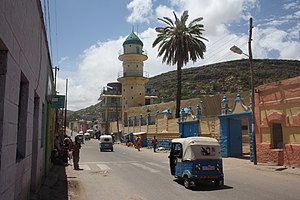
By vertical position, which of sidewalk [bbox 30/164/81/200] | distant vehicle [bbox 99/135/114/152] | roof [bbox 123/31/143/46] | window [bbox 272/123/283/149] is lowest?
sidewalk [bbox 30/164/81/200]

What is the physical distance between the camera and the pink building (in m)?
18.0

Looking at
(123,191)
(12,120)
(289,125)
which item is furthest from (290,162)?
(12,120)

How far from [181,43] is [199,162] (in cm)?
2575

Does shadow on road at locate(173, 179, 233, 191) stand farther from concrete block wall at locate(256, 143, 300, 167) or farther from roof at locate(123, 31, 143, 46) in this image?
roof at locate(123, 31, 143, 46)

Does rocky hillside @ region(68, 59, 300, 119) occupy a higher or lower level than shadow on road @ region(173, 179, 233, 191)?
higher

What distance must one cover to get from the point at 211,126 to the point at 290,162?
11.5m

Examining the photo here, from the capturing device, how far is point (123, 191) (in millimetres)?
11641

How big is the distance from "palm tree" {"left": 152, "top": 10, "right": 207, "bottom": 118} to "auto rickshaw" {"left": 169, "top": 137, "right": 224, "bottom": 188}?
80.2 feet

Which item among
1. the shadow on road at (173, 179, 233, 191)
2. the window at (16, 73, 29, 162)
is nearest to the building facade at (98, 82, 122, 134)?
the shadow on road at (173, 179, 233, 191)

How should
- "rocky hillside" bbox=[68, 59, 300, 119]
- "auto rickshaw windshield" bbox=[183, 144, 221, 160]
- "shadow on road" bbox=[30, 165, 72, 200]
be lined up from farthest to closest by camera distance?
"rocky hillside" bbox=[68, 59, 300, 119]
"auto rickshaw windshield" bbox=[183, 144, 221, 160]
"shadow on road" bbox=[30, 165, 72, 200]

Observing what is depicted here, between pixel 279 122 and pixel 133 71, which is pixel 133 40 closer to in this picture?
pixel 133 71

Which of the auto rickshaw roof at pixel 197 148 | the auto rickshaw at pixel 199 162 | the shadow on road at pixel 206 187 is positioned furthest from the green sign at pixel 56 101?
the shadow on road at pixel 206 187

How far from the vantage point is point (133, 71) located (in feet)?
203

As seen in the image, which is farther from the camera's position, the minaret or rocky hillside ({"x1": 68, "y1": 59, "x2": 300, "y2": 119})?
rocky hillside ({"x1": 68, "y1": 59, "x2": 300, "y2": 119})
